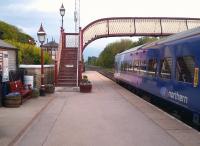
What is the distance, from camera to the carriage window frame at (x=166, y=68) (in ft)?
49.7

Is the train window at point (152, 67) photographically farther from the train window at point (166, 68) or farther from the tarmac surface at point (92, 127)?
the tarmac surface at point (92, 127)

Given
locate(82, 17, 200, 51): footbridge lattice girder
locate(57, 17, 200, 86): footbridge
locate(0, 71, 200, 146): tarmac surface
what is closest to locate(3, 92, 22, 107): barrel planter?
locate(0, 71, 200, 146): tarmac surface

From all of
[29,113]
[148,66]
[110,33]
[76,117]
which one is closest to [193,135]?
[76,117]

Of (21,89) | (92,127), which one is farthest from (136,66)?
(92,127)

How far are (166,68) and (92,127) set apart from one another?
15.9 ft

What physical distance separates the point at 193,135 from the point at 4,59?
8.97m

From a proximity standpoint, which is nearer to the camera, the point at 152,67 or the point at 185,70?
the point at 185,70

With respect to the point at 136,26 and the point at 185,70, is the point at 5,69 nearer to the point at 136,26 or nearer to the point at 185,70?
the point at 185,70

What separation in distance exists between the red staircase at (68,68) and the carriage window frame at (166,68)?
11.7 metres

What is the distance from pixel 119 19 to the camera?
3497 centimetres

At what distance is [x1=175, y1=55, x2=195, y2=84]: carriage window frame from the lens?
1233 centimetres

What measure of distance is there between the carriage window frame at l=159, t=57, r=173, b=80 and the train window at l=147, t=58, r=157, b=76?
133cm

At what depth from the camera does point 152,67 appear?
1894cm

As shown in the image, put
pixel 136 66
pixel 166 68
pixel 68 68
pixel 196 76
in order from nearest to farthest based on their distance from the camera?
pixel 196 76
pixel 166 68
pixel 136 66
pixel 68 68
